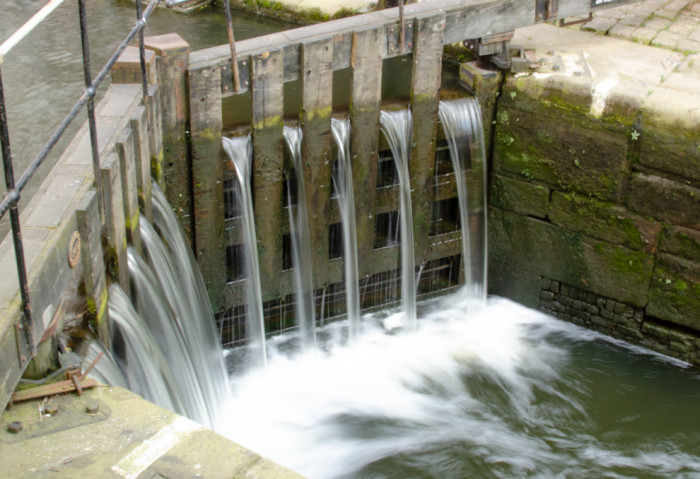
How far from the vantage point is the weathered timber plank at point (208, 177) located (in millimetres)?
7000

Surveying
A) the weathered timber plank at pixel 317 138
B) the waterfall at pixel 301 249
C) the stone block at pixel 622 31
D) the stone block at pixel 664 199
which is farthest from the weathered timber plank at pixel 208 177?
the stone block at pixel 622 31

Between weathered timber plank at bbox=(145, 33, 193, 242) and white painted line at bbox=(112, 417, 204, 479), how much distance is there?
10.8 ft

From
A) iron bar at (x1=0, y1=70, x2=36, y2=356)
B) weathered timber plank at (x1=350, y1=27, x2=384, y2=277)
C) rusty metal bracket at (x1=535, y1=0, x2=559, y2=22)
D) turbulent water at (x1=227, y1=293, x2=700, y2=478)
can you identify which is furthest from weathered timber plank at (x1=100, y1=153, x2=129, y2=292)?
rusty metal bracket at (x1=535, y1=0, x2=559, y2=22)

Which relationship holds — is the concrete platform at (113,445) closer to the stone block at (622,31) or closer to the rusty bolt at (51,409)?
the rusty bolt at (51,409)

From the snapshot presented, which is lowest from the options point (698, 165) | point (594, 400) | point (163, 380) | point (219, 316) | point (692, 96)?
point (594, 400)

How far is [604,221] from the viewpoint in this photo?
8273 millimetres

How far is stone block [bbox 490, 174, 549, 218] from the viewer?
859 centimetres

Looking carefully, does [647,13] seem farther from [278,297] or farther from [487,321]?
[278,297]

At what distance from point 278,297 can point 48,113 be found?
134 inches

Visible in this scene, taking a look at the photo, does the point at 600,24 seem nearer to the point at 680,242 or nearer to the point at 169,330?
the point at 680,242

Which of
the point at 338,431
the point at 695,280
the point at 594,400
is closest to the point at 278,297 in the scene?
the point at 338,431

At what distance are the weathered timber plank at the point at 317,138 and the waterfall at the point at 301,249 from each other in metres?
0.06

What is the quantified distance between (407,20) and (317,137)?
142cm

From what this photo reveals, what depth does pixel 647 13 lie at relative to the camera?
9773mm
